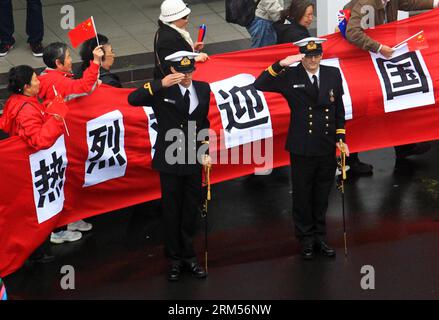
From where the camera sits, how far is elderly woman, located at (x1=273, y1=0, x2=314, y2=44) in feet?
37.5

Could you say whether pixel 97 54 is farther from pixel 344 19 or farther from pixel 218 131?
pixel 344 19

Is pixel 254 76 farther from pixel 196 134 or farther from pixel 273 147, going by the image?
pixel 196 134

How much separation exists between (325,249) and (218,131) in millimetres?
1649

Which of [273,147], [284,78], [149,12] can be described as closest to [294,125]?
[284,78]

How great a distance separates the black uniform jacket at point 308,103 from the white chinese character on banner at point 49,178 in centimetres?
179

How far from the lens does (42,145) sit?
9469 millimetres

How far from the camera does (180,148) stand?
927 centimetres

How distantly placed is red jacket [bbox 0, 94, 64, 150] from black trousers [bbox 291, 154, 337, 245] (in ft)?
6.62

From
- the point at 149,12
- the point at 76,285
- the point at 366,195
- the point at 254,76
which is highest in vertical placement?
the point at 149,12

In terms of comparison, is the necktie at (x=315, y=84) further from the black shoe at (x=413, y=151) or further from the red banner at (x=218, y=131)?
the black shoe at (x=413, y=151)

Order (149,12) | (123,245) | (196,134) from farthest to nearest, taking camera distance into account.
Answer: (149,12), (123,245), (196,134)

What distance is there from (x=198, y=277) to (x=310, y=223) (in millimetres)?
1087

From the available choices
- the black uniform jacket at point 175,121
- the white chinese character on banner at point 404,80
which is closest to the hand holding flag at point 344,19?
the white chinese character on banner at point 404,80

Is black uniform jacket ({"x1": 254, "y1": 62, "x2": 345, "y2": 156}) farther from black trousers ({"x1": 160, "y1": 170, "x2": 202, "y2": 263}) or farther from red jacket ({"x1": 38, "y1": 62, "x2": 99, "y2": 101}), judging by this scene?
red jacket ({"x1": 38, "y1": 62, "x2": 99, "y2": 101})
